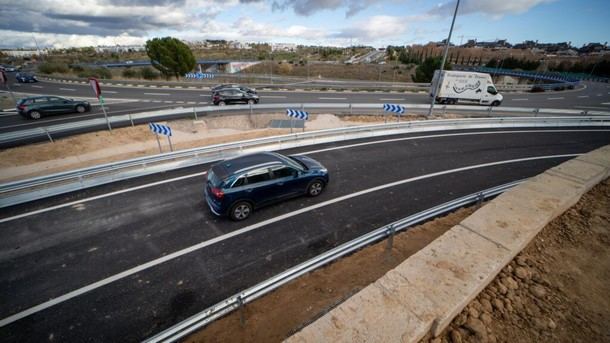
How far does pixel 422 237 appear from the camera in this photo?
5922 mm

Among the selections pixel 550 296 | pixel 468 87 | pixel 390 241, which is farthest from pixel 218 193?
pixel 468 87

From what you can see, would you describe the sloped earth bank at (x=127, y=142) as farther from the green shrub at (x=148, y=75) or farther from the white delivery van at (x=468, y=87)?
the green shrub at (x=148, y=75)

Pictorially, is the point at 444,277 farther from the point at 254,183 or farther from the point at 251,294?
the point at 254,183

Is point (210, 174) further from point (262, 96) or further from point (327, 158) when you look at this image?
point (262, 96)

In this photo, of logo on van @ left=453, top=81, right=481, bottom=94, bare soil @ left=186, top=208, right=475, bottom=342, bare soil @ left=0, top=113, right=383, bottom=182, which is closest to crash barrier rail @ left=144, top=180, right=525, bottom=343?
bare soil @ left=186, top=208, right=475, bottom=342

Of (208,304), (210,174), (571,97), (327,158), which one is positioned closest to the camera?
(208,304)

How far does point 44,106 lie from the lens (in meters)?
19.6

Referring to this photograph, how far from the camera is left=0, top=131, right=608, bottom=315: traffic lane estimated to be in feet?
17.0

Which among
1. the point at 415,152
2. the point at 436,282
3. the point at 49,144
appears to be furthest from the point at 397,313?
the point at 49,144

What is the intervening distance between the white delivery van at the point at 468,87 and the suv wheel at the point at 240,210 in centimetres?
2535

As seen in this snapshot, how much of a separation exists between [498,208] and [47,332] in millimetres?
8374

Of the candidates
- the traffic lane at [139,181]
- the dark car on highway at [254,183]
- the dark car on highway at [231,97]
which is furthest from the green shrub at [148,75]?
the dark car on highway at [254,183]

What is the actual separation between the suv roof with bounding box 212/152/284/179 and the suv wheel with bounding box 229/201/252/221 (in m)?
0.87

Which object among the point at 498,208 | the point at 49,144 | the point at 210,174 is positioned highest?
the point at 498,208
